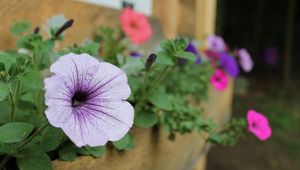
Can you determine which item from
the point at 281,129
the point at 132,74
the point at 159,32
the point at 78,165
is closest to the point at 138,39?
the point at 159,32

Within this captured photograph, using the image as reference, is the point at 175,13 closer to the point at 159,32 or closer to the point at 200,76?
the point at 159,32

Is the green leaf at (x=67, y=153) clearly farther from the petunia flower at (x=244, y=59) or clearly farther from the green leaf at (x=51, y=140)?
the petunia flower at (x=244, y=59)

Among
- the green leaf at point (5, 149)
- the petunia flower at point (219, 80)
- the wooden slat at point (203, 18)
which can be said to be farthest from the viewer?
the wooden slat at point (203, 18)

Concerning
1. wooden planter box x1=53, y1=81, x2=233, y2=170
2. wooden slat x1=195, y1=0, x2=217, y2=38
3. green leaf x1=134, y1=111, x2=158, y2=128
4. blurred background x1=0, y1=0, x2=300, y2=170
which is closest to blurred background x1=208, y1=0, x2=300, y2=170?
blurred background x1=0, y1=0, x2=300, y2=170

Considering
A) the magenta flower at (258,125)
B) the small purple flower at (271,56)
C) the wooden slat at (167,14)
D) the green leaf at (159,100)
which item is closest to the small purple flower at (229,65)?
the wooden slat at (167,14)

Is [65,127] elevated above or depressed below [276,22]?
above

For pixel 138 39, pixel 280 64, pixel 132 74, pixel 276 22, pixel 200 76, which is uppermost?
pixel 132 74

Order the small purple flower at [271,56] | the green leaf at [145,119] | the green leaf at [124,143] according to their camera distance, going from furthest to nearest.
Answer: the small purple flower at [271,56] < the green leaf at [145,119] < the green leaf at [124,143]

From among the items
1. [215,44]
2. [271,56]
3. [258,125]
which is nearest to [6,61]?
[258,125]
